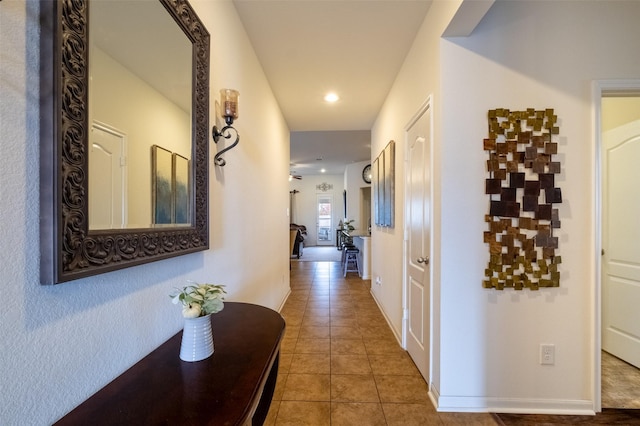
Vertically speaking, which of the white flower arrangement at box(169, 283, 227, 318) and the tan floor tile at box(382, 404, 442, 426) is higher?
the white flower arrangement at box(169, 283, 227, 318)

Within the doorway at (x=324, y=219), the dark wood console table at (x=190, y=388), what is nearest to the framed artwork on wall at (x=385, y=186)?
the dark wood console table at (x=190, y=388)

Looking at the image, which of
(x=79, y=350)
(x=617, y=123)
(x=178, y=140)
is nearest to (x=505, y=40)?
(x=617, y=123)

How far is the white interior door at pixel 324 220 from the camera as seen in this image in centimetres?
1133

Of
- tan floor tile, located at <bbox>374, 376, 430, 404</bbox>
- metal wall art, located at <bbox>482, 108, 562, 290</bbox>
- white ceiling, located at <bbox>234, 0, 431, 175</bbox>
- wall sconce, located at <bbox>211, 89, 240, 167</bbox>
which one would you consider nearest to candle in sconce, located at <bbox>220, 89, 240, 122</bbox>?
wall sconce, located at <bbox>211, 89, 240, 167</bbox>

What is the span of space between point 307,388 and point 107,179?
1.90m

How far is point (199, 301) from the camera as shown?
97 centimetres

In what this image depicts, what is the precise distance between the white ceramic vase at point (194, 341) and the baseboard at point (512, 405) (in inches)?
62.5

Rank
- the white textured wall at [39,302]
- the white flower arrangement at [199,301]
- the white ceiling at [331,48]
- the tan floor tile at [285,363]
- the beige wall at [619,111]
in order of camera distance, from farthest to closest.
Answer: the beige wall at [619,111]
the tan floor tile at [285,363]
the white ceiling at [331,48]
the white flower arrangement at [199,301]
the white textured wall at [39,302]

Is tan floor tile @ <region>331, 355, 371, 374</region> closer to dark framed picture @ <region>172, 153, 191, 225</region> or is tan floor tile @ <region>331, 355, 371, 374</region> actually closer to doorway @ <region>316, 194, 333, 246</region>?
dark framed picture @ <region>172, 153, 191, 225</region>

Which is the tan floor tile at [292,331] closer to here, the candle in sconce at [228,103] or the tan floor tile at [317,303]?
the tan floor tile at [317,303]

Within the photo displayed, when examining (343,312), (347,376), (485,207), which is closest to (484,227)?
(485,207)

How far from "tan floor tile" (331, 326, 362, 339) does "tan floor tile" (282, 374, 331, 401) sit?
0.75 m

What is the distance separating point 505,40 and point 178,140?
2.04 metres

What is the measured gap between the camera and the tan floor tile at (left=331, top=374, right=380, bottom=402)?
193 centimetres
